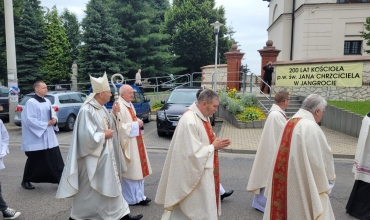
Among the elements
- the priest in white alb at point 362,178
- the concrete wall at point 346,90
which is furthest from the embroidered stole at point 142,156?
the concrete wall at point 346,90

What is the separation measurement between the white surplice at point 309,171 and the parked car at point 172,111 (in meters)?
7.60

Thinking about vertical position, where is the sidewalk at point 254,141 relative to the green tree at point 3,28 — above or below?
below

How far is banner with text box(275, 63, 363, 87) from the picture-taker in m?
13.6

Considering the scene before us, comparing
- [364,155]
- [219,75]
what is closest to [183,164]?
[364,155]

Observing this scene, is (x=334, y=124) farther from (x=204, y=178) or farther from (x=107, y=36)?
(x=107, y=36)

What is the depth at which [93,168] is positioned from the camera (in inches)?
158

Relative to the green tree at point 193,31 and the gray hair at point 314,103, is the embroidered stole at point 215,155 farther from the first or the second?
the green tree at point 193,31

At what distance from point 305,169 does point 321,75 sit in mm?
12522

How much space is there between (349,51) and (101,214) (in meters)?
21.9

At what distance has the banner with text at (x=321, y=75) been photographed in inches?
537

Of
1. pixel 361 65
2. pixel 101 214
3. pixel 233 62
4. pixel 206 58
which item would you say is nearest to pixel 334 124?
pixel 361 65

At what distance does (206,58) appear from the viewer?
112ft

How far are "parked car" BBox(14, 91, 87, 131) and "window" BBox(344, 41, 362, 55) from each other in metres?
18.0

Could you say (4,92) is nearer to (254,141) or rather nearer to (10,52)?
(10,52)
